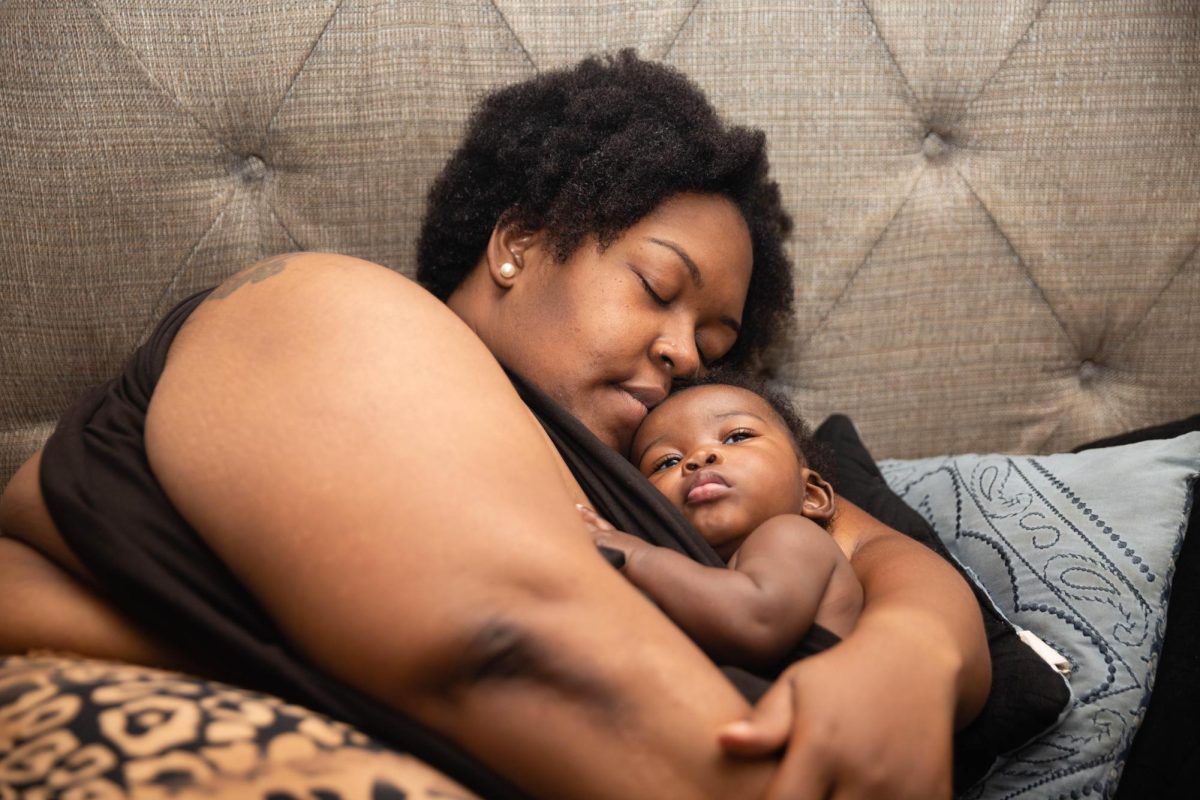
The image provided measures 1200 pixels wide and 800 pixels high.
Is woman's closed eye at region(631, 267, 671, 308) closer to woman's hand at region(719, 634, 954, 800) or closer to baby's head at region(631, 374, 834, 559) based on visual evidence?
baby's head at region(631, 374, 834, 559)

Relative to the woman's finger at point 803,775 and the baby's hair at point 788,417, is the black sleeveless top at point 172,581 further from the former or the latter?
the baby's hair at point 788,417

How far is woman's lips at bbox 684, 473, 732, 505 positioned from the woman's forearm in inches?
7.3

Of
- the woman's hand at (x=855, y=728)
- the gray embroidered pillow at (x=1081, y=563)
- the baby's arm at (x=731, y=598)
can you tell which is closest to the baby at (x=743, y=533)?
the baby's arm at (x=731, y=598)

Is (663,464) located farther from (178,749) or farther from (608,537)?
(178,749)

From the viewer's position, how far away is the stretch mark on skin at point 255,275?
1091 mm

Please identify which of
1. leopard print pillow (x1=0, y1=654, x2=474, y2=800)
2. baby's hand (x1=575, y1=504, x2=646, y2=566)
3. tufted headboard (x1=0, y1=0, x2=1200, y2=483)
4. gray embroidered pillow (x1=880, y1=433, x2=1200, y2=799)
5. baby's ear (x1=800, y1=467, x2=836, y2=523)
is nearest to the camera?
leopard print pillow (x1=0, y1=654, x2=474, y2=800)

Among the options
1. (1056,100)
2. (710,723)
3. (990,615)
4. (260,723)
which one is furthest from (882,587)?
(1056,100)

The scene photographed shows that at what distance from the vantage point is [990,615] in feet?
4.04

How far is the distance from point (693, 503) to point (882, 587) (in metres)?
0.25

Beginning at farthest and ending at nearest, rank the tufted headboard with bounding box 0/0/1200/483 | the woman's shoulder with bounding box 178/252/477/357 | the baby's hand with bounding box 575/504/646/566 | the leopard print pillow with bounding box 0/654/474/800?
the tufted headboard with bounding box 0/0/1200/483
the baby's hand with bounding box 575/504/646/566
the woman's shoulder with bounding box 178/252/477/357
the leopard print pillow with bounding box 0/654/474/800

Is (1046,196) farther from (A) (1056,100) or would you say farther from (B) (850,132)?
(B) (850,132)

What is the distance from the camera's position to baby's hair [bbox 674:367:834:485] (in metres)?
1.45

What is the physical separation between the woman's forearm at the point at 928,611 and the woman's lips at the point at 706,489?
187mm

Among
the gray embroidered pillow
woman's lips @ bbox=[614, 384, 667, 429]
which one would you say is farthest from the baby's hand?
the gray embroidered pillow
